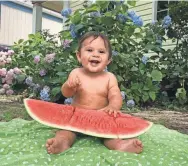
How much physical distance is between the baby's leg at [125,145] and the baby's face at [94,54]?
628mm

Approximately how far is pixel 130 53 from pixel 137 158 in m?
3.85

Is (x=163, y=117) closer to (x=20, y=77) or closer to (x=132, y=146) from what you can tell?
(x=132, y=146)

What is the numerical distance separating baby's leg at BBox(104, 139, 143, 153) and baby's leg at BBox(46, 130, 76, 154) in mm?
236

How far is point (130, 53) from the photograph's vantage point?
577 centimetres

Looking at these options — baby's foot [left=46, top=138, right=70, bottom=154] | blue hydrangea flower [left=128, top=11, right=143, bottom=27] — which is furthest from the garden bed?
baby's foot [left=46, top=138, right=70, bottom=154]

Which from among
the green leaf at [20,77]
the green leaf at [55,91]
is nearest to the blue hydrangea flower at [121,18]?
the green leaf at [55,91]

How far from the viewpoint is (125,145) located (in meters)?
2.22

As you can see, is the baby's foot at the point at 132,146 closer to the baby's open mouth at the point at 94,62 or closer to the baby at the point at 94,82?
the baby at the point at 94,82

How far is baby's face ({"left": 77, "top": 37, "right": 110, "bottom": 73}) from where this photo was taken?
271 centimetres

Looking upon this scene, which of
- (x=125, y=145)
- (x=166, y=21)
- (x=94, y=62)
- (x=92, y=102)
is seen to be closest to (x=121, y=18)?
(x=166, y=21)

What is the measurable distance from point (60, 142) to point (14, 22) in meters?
20.6

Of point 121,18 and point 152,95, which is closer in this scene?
point 121,18

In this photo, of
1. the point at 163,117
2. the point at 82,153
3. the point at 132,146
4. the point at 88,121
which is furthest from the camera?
Result: the point at 163,117

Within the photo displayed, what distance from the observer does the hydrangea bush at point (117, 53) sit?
5.18 m
